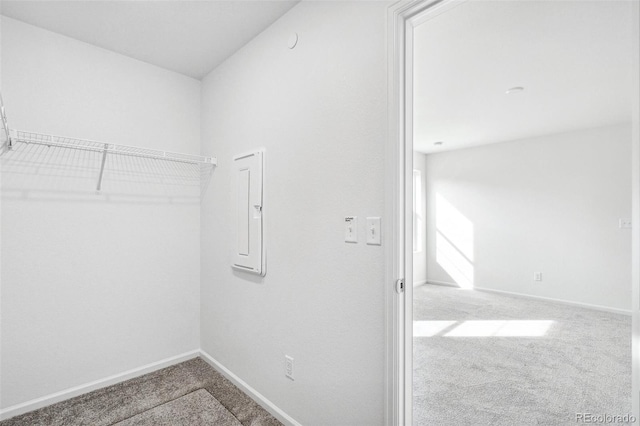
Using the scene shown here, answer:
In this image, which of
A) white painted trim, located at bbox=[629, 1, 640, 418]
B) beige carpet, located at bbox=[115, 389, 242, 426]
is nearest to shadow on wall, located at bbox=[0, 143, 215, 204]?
beige carpet, located at bbox=[115, 389, 242, 426]

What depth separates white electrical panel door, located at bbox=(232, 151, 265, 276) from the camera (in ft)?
7.13

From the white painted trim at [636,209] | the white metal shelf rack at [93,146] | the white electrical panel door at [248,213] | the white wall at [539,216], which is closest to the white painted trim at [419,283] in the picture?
the white wall at [539,216]

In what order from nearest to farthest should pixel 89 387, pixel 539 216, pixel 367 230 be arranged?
pixel 367 230, pixel 89 387, pixel 539 216

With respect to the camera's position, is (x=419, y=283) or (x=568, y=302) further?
(x=419, y=283)

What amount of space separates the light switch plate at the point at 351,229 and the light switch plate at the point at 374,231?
81mm

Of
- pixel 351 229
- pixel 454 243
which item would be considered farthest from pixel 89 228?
pixel 454 243

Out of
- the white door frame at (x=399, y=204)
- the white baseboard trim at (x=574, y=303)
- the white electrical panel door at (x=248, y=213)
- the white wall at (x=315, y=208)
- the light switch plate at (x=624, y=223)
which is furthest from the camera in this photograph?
the white baseboard trim at (x=574, y=303)

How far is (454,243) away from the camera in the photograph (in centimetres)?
611

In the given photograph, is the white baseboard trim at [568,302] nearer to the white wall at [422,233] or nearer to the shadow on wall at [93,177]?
the white wall at [422,233]

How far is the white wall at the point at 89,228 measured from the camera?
82.1 inches

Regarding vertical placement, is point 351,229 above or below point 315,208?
below

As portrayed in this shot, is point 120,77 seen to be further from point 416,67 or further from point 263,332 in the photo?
point 416,67

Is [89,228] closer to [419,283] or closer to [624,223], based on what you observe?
[419,283]

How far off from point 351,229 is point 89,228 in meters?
1.96
